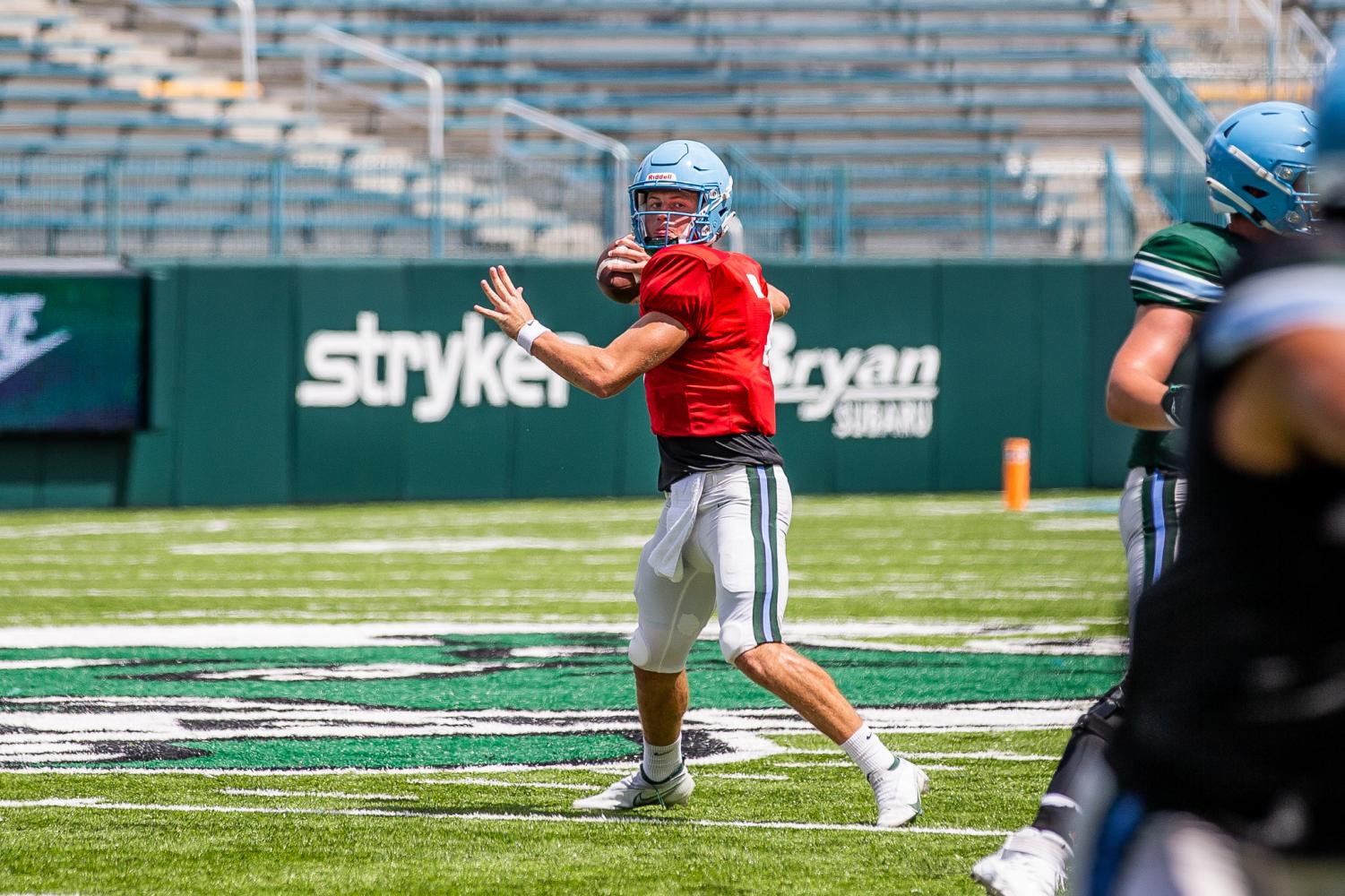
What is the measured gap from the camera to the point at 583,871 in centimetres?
428

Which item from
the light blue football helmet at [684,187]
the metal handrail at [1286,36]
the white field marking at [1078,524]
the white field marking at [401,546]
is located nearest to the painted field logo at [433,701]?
the light blue football helmet at [684,187]

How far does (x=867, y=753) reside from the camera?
4.71 metres

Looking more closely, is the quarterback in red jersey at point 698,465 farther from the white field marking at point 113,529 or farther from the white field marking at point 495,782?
the white field marking at point 113,529

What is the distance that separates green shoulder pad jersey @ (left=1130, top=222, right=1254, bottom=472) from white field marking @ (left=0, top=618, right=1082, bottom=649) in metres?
4.47

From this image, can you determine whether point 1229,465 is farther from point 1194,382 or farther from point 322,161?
point 322,161

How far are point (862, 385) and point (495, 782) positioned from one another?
11.8 m

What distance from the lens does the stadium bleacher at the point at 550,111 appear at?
16.8m

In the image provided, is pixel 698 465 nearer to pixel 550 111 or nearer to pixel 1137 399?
pixel 1137 399

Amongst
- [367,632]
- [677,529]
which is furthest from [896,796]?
[367,632]

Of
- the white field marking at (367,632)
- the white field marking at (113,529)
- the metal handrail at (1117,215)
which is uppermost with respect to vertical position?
the metal handrail at (1117,215)

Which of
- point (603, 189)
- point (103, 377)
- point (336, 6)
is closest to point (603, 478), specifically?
point (603, 189)

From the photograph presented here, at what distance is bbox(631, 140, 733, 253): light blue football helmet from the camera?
16.2 ft

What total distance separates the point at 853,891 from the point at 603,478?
40.6 feet

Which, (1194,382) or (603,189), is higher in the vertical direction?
(603,189)
